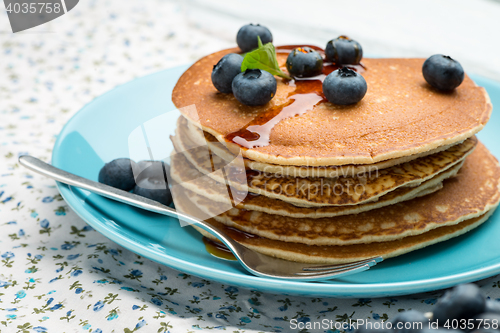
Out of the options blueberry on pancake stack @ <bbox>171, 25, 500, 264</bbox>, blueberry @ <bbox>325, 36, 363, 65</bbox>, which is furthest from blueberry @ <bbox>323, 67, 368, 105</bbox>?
blueberry @ <bbox>325, 36, 363, 65</bbox>

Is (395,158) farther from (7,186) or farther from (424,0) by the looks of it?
(424,0)

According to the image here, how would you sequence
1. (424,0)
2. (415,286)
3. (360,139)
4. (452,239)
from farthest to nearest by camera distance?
(424,0) < (452,239) < (360,139) < (415,286)

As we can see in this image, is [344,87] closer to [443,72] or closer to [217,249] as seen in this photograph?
[443,72]

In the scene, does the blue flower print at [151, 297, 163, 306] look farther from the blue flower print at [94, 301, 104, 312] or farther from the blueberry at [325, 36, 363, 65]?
the blueberry at [325, 36, 363, 65]

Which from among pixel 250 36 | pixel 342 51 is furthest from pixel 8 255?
pixel 342 51

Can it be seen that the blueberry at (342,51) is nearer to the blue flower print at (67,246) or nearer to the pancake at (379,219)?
the pancake at (379,219)

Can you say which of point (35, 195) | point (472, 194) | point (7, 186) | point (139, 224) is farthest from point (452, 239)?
point (7, 186)

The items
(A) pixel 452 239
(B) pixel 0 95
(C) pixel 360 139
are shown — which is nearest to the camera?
(C) pixel 360 139
